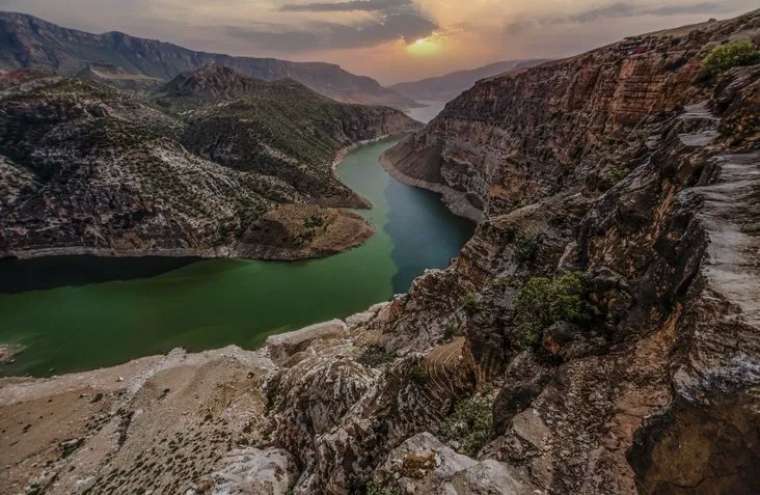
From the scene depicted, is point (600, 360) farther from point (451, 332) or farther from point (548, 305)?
point (451, 332)

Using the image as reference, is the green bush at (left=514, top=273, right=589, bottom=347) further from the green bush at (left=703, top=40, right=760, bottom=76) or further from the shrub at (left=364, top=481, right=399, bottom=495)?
the green bush at (left=703, top=40, right=760, bottom=76)

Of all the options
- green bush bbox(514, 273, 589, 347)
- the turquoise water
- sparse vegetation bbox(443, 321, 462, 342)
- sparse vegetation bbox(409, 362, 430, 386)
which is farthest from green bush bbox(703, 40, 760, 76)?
the turquoise water

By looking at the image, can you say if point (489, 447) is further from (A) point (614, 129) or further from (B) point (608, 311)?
(A) point (614, 129)

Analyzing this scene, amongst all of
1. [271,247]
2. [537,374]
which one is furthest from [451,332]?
[271,247]

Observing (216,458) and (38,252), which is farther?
(38,252)

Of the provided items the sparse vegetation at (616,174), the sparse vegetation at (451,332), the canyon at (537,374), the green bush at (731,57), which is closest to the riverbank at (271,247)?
the canyon at (537,374)

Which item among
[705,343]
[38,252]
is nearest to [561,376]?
[705,343]
